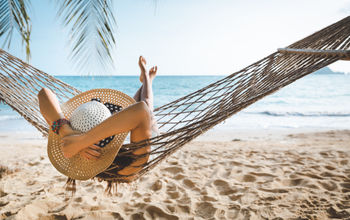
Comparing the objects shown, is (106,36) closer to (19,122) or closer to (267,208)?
(267,208)

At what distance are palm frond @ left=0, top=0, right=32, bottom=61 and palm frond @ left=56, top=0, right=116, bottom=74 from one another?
731mm

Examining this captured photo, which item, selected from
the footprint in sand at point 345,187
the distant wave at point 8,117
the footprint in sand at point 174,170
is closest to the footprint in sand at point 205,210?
the footprint in sand at point 174,170

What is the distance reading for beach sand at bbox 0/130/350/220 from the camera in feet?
4.28

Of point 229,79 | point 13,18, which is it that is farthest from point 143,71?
point 13,18

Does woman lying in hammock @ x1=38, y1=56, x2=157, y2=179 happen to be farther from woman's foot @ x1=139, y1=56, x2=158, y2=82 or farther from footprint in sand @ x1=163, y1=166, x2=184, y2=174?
footprint in sand @ x1=163, y1=166, x2=184, y2=174

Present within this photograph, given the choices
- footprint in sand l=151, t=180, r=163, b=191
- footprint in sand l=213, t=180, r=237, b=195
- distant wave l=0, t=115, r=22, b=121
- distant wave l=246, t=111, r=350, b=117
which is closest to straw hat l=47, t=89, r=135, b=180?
footprint in sand l=151, t=180, r=163, b=191

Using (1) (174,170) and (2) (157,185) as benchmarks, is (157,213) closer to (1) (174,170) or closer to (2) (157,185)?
(2) (157,185)

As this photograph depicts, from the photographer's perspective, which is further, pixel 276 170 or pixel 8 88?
pixel 276 170

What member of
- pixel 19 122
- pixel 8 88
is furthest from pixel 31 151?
pixel 19 122

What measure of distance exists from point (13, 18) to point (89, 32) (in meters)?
0.91

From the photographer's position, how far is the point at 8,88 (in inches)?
61.9

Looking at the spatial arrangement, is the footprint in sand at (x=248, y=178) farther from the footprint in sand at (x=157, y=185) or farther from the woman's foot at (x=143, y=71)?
the woman's foot at (x=143, y=71)

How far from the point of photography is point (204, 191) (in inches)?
62.6

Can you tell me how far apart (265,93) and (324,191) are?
0.84 metres
